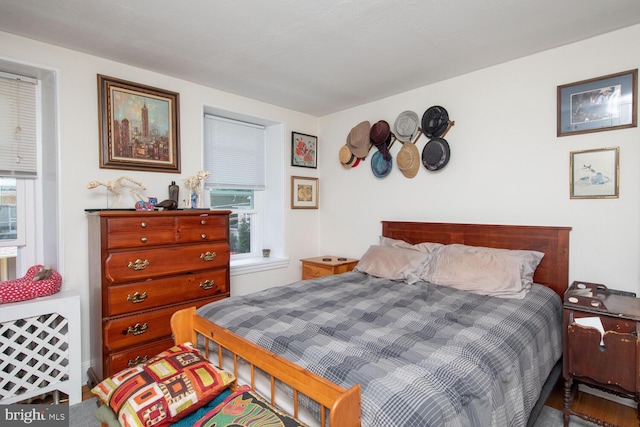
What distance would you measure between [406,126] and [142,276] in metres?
2.65

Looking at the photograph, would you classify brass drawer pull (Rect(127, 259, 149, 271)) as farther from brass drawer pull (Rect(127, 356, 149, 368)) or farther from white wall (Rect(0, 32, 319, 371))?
brass drawer pull (Rect(127, 356, 149, 368))

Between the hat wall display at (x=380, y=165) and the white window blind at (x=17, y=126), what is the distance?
9.67ft

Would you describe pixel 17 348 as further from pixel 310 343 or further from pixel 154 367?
pixel 310 343

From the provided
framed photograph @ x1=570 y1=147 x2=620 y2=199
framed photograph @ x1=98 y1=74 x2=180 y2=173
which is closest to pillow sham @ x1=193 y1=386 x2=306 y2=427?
framed photograph @ x1=98 y1=74 x2=180 y2=173

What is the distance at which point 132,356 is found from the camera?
2.24 meters

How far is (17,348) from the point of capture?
2037mm

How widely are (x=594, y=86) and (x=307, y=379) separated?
106 inches

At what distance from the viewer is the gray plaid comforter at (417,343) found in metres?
1.12

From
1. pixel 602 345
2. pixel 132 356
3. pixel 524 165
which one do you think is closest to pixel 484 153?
pixel 524 165

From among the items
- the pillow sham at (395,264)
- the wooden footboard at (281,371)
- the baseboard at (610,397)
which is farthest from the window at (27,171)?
the baseboard at (610,397)

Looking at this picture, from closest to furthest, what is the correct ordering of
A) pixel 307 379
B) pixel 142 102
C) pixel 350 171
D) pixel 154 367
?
pixel 307 379 → pixel 154 367 → pixel 142 102 → pixel 350 171

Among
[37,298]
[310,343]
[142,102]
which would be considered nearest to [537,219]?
[310,343]

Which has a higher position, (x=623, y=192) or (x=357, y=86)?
(x=357, y=86)

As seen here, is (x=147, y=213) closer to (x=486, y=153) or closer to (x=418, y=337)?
(x=418, y=337)
